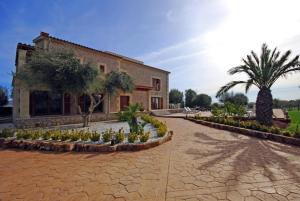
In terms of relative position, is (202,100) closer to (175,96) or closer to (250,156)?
(175,96)

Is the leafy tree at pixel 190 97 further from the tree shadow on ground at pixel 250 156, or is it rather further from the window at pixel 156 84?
the tree shadow on ground at pixel 250 156

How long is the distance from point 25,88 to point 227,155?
14788 mm

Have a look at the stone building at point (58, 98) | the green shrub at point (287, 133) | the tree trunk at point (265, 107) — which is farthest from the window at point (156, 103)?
the green shrub at point (287, 133)

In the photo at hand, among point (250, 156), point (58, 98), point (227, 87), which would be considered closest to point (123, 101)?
point (58, 98)

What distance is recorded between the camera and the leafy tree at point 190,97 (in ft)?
155

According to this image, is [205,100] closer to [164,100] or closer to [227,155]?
[164,100]

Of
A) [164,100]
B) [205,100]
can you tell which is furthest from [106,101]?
[205,100]

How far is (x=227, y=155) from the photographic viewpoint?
6535 mm

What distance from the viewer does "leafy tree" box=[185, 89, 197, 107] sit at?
47.4m

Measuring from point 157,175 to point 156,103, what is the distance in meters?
26.2

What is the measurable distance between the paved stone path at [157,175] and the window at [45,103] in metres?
9.62

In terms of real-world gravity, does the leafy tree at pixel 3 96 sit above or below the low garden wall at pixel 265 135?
above

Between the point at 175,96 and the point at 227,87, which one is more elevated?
the point at 175,96

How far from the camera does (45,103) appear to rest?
1684cm
